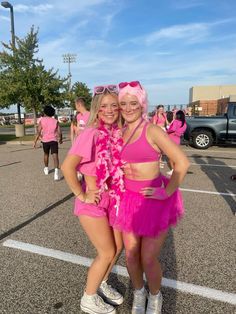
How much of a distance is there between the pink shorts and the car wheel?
38.5 feet

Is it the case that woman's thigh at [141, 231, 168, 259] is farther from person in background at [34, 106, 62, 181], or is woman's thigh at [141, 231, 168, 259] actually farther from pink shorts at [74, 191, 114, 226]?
person in background at [34, 106, 62, 181]

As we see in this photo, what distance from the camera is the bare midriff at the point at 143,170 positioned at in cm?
229

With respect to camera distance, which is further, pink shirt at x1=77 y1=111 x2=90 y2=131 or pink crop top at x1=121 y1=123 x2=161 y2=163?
pink shirt at x1=77 y1=111 x2=90 y2=131

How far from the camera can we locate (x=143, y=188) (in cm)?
229

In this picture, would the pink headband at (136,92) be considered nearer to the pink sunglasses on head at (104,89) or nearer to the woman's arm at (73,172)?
the pink sunglasses on head at (104,89)

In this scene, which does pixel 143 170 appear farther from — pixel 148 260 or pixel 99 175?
pixel 148 260

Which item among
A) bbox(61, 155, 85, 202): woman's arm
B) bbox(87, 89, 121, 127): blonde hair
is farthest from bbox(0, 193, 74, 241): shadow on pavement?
bbox(87, 89, 121, 127): blonde hair

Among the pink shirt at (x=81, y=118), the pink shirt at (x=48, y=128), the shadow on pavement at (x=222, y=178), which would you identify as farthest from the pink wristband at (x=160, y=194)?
the pink shirt at (x=48, y=128)

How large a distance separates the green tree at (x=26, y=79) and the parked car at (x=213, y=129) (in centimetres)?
891

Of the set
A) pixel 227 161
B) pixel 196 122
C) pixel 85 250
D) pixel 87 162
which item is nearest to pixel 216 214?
pixel 85 250

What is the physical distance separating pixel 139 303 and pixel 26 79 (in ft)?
56.3

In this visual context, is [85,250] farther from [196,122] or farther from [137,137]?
[196,122]

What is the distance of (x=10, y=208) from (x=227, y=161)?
6.99 meters

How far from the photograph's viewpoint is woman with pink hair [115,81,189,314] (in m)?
2.24
